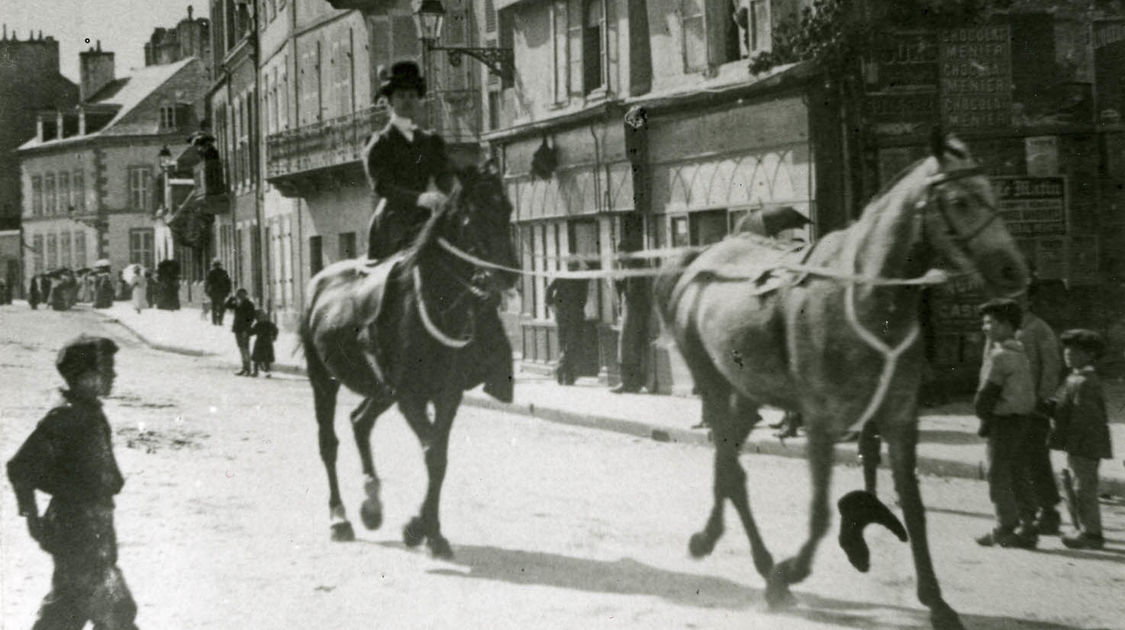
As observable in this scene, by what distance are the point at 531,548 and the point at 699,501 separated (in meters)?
1.50

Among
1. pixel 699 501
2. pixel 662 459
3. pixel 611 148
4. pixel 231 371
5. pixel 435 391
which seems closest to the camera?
pixel 435 391

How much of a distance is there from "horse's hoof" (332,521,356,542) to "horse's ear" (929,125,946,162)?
3.89 meters

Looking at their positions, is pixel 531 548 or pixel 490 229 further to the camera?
pixel 531 548

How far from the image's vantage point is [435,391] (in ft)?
21.1

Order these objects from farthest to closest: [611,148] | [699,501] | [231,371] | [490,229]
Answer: [231,371] < [611,148] < [699,501] < [490,229]

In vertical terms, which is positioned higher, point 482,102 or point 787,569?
point 482,102

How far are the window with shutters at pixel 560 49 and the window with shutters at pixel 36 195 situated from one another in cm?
649

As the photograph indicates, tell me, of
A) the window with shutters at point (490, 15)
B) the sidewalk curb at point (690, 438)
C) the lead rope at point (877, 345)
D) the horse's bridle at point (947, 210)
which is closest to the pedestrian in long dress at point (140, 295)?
the sidewalk curb at point (690, 438)

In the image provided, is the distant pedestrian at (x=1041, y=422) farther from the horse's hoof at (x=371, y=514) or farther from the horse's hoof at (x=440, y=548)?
the horse's hoof at (x=371, y=514)

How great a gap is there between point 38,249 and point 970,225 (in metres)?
5.31

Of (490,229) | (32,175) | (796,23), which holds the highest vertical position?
(796,23)

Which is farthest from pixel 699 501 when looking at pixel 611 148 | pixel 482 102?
pixel 482 102

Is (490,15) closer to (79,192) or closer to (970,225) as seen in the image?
(79,192)

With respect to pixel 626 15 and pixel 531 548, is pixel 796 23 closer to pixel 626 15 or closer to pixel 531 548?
pixel 626 15
